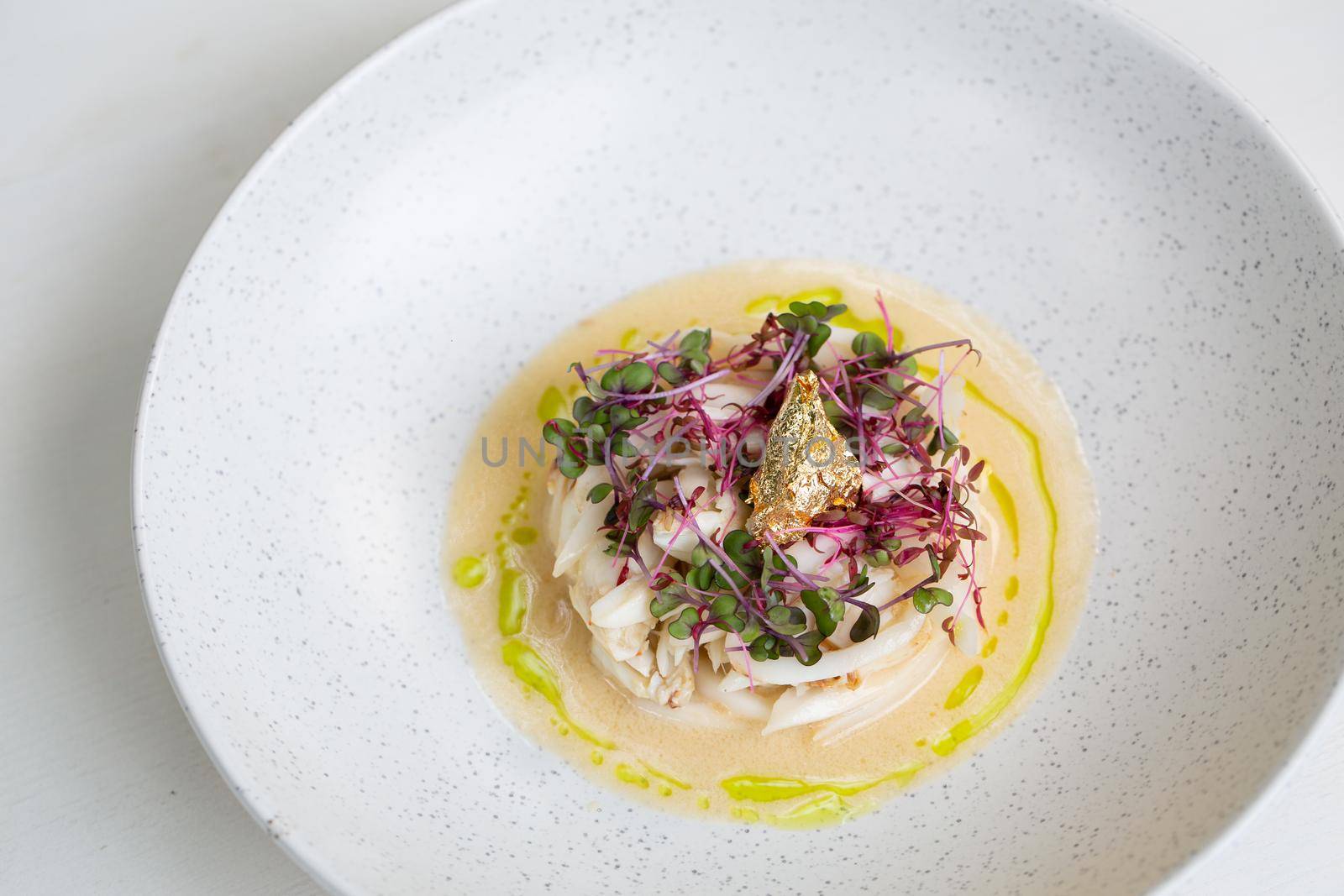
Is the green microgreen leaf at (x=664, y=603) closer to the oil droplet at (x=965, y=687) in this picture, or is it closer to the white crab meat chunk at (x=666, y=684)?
the white crab meat chunk at (x=666, y=684)

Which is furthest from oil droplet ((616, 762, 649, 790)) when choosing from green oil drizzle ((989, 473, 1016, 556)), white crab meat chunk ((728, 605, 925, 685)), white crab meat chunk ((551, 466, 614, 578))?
green oil drizzle ((989, 473, 1016, 556))

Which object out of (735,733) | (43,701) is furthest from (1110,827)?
(43,701)

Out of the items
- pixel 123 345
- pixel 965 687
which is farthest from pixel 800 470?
pixel 123 345

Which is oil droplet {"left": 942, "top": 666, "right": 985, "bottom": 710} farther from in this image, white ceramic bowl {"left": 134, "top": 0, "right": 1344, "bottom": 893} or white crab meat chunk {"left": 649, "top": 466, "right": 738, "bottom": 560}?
white crab meat chunk {"left": 649, "top": 466, "right": 738, "bottom": 560}

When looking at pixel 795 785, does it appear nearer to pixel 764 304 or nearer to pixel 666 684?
pixel 666 684

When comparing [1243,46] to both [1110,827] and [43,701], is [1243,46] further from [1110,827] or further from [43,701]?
[43,701]
